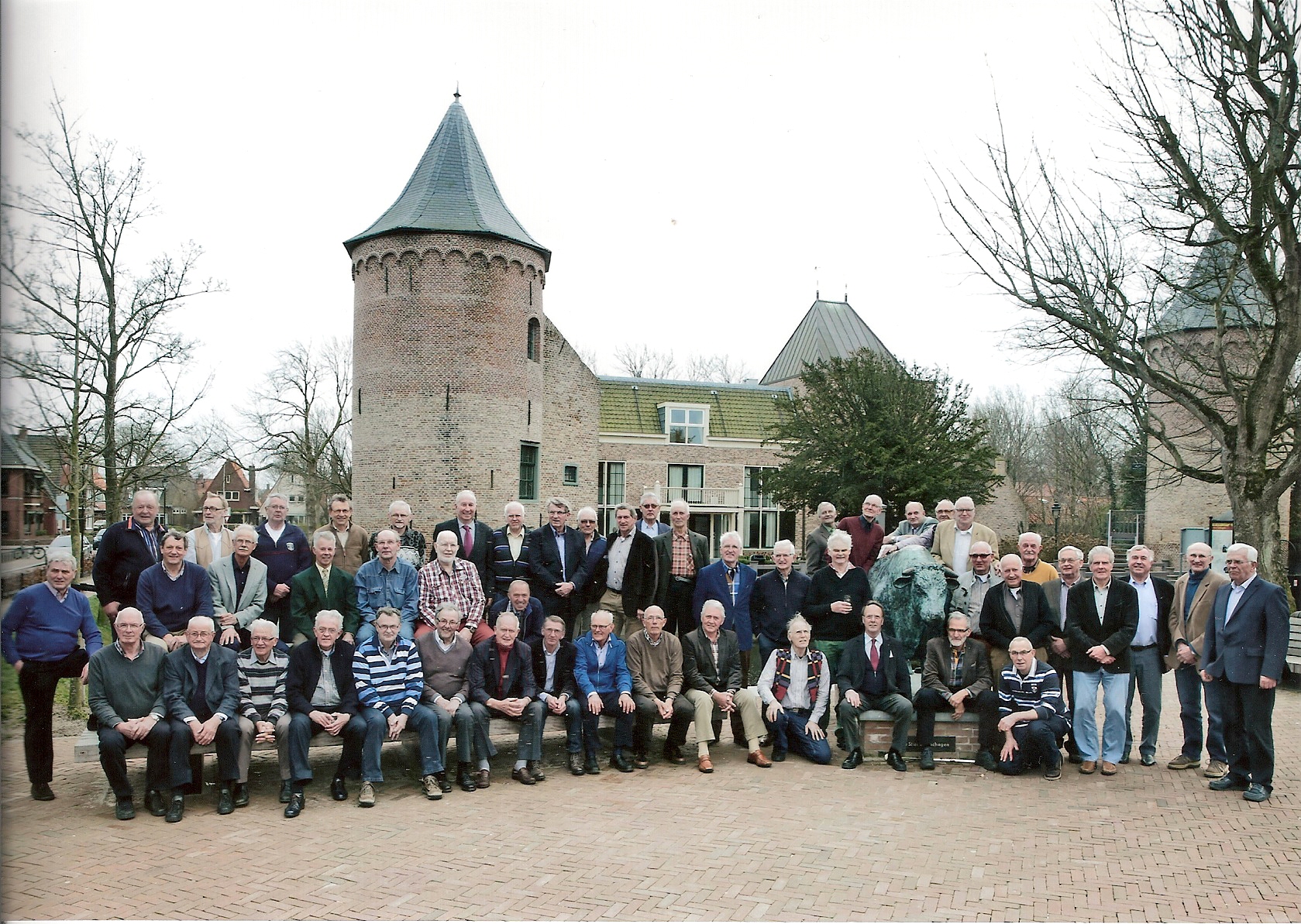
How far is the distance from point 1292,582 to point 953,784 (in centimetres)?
1614

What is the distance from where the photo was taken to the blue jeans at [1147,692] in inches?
271

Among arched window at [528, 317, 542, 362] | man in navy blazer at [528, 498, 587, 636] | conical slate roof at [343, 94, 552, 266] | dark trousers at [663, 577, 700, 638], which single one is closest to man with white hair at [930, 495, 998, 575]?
dark trousers at [663, 577, 700, 638]

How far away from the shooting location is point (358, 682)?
6148 mm

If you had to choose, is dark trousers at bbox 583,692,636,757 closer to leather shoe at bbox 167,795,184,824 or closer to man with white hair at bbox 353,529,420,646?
man with white hair at bbox 353,529,420,646

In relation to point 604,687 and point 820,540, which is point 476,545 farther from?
point 820,540

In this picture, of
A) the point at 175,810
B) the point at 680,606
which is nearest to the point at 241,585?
the point at 175,810

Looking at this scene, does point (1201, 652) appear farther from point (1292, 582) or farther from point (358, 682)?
point (1292, 582)

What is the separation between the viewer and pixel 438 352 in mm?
23266

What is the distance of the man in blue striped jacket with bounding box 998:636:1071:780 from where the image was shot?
6.57 meters

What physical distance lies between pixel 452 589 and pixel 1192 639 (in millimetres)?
5690

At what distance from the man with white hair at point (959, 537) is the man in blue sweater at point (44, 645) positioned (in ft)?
21.4

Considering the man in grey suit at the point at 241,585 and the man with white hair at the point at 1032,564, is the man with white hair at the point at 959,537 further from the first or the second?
the man in grey suit at the point at 241,585

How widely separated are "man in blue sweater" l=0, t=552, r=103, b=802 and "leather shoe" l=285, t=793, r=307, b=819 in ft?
5.25

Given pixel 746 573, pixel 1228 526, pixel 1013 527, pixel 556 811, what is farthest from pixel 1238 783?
pixel 1013 527
